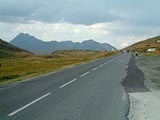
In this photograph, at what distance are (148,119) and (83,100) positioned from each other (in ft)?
12.6

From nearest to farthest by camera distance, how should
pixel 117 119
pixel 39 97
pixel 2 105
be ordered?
pixel 117 119 → pixel 2 105 → pixel 39 97

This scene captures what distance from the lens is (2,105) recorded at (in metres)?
11.9

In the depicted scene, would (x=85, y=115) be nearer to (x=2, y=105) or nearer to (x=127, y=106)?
(x=127, y=106)

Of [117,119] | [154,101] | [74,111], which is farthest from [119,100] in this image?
[117,119]

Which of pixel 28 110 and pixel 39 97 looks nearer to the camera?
pixel 28 110

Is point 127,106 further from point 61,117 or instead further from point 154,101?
point 61,117

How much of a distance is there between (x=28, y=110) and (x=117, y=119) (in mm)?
3002

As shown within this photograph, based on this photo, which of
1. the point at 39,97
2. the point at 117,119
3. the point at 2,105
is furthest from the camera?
the point at 39,97

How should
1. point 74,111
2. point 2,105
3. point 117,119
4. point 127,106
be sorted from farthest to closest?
1. point 2,105
2. point 127,106
3. point 74,111
4. point 117,119

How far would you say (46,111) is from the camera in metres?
10.2

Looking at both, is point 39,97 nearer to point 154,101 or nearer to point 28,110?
point 28,110

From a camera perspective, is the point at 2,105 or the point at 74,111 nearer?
the point at 74,111

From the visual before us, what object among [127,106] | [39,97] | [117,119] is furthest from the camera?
[39,97]

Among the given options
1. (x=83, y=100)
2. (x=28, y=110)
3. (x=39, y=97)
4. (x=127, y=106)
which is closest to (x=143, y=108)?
(x=127, y=106)
